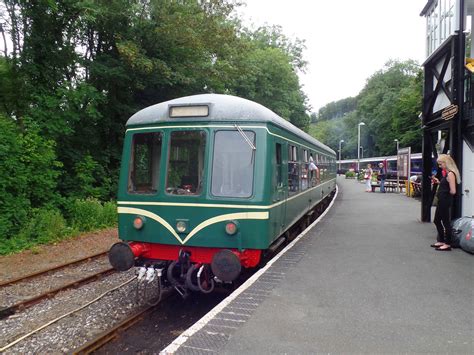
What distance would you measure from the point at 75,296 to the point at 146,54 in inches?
400

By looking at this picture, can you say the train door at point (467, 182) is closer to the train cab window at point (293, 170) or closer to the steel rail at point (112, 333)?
the train cab window at point (293, 170)

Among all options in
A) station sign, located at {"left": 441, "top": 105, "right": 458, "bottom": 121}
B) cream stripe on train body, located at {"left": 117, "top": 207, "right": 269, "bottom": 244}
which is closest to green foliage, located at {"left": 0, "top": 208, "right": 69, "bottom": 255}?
cream stripe on train body, located at {"left": 117, "top": 207, "right": 269, "bottom": 244}

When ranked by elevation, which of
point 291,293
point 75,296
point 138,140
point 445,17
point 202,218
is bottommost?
point 75,296

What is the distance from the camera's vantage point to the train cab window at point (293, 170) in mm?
7301

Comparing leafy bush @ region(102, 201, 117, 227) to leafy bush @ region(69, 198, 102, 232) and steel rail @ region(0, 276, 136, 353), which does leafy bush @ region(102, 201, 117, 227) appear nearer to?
leafy bush @ region(69, 198, 102, 232)

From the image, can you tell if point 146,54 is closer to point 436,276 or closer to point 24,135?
point 24,135

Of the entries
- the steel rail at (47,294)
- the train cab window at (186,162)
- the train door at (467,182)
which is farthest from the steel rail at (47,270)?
the train door at (467,182)

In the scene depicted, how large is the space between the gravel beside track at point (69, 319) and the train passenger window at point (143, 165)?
1757 millimetres

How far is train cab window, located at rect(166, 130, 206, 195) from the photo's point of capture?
5609 mm

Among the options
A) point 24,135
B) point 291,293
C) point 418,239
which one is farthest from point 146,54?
point 291,293

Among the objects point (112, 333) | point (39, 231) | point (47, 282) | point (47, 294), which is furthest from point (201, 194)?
point (39, 231)

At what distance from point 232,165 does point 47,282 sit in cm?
424

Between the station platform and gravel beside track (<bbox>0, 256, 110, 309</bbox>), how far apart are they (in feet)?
12.1

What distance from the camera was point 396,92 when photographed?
70.7m
